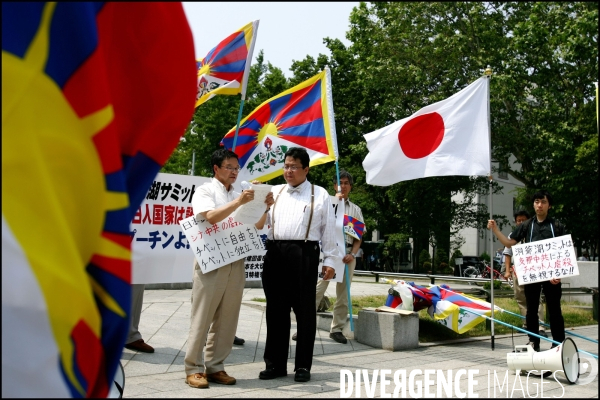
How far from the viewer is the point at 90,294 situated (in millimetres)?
2021

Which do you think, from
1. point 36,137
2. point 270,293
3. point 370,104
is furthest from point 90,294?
point 370,104

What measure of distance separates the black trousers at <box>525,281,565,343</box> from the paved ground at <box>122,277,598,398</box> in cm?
56

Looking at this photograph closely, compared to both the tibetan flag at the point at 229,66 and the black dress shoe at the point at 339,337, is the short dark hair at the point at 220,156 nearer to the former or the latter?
the tibetan flag at the point at 229,66

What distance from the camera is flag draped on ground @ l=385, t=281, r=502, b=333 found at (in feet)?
27.3

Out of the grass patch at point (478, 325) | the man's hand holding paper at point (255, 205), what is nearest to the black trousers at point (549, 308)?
the grass patch at point (478, 325)

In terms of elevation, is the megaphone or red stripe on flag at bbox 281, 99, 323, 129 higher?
red stripe on flag at bbox 281, 99, 323, 129

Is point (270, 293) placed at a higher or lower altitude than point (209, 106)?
lower

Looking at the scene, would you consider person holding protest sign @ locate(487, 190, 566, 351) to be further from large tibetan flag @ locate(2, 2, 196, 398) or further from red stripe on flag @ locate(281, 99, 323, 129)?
large tibetan flag @ locate(2, 2, 196, 398)

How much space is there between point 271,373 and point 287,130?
3.60 meters

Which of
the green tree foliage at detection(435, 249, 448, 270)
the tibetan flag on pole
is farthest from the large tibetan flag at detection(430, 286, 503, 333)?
the green tree foliage at detection(435, 249, 448, 270)

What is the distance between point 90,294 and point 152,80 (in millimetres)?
889

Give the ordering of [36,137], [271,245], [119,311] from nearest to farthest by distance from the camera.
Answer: [36,137] < [119,311] < [271,245]

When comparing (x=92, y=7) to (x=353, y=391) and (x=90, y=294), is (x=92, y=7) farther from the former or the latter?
(x=353, y=391)

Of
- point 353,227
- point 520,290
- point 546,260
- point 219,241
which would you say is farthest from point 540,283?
point 219,241
